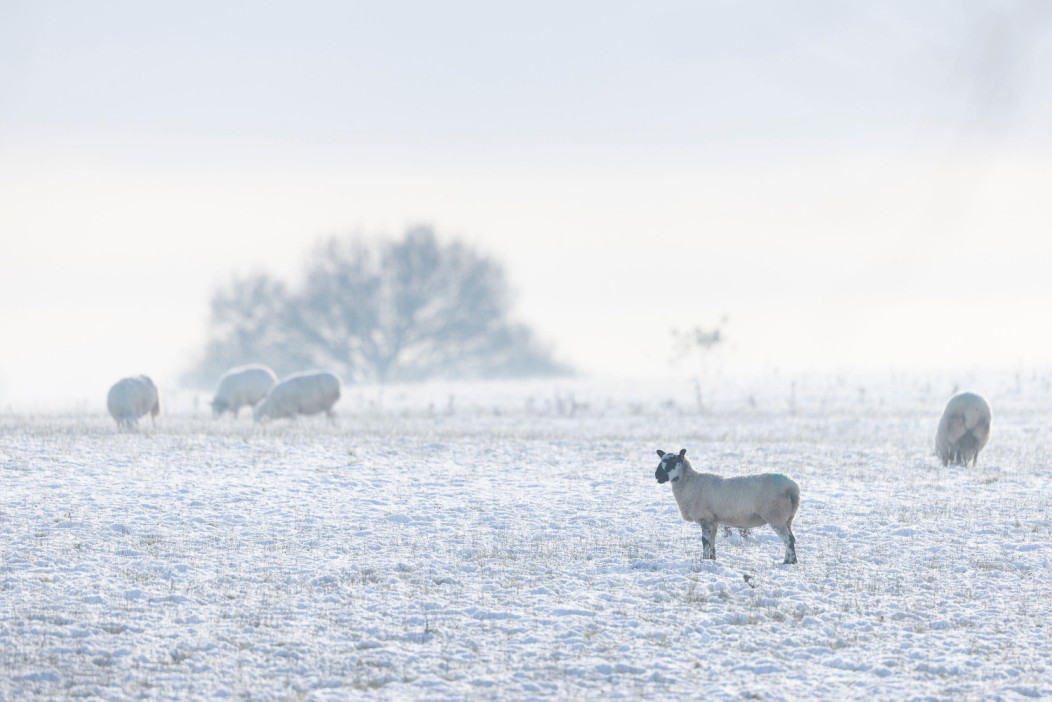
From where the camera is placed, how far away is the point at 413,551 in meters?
13.2

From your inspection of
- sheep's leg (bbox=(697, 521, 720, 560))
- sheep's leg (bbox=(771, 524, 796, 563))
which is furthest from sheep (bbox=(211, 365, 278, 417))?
sheep's leg (bbox=(771, 524, 796, 563))

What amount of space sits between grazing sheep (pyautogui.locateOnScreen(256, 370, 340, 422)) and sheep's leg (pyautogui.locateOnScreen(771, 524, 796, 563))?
18936 mm

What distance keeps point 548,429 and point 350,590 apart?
15645mm

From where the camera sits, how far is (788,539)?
12.9 m

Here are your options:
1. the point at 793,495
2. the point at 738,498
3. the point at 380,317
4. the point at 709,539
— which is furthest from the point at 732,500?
the point at 380,317

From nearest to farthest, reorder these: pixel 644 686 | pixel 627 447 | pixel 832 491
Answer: pixel 644 686 < pixel 832 491 < pixel 627 447

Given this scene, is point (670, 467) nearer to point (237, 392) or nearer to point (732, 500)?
point (732, 500)

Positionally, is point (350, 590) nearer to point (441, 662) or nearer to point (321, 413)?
point (441, 662)

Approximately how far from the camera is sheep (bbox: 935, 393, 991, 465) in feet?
67.1

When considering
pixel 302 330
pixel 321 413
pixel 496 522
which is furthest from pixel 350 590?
pixel 302 330

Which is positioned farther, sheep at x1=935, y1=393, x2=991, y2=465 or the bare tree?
the bare tree

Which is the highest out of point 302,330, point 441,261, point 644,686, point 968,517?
point 441,261

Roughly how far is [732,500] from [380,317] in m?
47.7

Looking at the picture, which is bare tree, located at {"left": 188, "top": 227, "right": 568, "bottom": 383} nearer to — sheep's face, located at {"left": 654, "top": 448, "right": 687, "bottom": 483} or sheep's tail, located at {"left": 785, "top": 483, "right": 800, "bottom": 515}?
sheep's face, located at {"left": 654, "top": 448, "right": 687, "bottom": 483}
